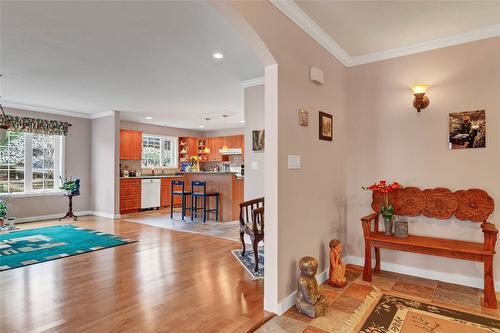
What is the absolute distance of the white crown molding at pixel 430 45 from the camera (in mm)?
2822

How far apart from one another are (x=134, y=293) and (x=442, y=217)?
3.18 metres

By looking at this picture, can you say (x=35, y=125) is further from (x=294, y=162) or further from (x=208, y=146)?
(x=294, y=162)

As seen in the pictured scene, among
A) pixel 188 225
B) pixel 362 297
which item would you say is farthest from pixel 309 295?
pixel 188 225

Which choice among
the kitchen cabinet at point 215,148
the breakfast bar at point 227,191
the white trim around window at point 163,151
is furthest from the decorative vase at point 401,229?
the white trim around window at point 163,151

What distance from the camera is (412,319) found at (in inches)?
88.3

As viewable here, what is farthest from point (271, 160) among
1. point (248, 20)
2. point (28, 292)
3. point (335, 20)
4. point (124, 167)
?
point (124, 167)

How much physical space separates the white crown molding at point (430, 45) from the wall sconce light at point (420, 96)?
1.42ft

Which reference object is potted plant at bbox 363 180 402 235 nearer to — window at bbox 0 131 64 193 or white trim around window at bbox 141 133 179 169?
window at bbox 0 131 64 193

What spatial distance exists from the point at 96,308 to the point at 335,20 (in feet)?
10.9

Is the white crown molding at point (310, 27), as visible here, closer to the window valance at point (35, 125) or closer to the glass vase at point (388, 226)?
the glass vase at point (388, 226)

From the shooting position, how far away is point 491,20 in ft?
8.73

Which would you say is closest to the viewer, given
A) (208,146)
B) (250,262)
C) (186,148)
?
(250,262)

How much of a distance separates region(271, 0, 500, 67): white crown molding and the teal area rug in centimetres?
403

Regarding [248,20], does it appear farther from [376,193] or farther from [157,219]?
[157,219]
